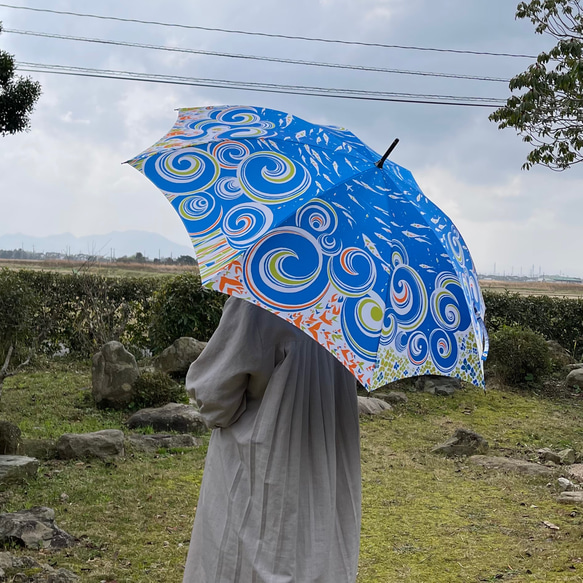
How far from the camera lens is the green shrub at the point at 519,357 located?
1152cm

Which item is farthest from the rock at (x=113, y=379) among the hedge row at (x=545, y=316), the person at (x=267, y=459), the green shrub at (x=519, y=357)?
the hedge row at (x=545, y=316)

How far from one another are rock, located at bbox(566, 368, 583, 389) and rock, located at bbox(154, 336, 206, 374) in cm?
641

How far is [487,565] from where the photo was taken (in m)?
4.64

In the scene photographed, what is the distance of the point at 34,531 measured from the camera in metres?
4.58

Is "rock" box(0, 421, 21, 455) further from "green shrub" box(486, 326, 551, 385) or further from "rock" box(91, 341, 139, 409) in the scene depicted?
"green shrub" box(486, 326, 551, 385)

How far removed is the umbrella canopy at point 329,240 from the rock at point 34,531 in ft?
10.2

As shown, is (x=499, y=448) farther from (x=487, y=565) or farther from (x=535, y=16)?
(x=535, y=16)

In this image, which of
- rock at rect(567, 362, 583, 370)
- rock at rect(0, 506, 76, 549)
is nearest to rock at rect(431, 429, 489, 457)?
rock at rect(0, 506, 76, 549)

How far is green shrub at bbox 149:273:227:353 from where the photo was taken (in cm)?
1110

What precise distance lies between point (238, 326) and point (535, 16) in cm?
967

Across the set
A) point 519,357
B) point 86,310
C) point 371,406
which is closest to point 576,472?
point 371,406

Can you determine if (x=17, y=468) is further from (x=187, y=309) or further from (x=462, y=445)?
(x=187, y=309)

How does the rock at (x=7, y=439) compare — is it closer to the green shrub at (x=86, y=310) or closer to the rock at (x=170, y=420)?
the rock at (x=170, y=420)

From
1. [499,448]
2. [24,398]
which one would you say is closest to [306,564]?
[499,448]
